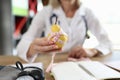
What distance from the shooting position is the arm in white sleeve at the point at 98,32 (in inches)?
50.0

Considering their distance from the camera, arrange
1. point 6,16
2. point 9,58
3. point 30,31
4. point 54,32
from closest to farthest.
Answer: point 54,32
point 9,58
point 30,31
point 6,16

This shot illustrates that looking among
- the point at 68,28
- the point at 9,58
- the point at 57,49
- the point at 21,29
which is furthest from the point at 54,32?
the point at 21,29

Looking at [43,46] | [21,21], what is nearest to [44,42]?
[43,46]

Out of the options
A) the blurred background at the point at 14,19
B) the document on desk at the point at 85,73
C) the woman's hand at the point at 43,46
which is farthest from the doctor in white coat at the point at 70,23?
the blurred background at the point at 14,19

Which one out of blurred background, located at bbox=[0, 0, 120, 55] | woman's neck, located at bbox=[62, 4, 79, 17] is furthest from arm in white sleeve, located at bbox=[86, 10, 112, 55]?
blurred background, located at bbox=[0, 0, 120, 55]

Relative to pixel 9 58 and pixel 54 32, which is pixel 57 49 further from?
pixel 9 58

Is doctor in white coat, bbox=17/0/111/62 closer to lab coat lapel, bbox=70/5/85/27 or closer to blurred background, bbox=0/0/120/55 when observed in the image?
lab coat lapel, bbox=70/5/85/27

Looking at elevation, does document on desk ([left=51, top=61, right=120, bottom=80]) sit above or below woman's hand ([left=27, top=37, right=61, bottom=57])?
below

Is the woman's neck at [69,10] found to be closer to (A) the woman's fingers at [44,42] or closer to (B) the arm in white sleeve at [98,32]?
(B) the arm in white sleeve at [98,32]

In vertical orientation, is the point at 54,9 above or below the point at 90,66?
above

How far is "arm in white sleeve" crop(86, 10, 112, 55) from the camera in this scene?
127 centimetres

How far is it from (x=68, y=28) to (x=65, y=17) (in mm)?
77

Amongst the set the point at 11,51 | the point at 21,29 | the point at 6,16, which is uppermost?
the point at 6,16

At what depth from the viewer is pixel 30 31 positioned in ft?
4.33
